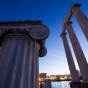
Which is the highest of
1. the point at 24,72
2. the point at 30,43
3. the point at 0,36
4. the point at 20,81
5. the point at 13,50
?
the point at 0,36

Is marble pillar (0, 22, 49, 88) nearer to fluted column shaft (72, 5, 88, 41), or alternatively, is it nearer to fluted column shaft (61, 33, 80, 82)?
fluted column shaft (72, 5, 88, 41)

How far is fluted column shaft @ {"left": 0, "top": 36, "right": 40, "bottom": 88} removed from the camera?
1451 millimetres

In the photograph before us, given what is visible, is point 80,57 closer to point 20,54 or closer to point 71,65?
point 71,65

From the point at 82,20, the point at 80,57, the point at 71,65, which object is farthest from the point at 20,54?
the point at 71,65

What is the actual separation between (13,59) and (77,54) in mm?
16111

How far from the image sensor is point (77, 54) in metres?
16.5

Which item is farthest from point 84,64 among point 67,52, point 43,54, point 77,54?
point 43,54

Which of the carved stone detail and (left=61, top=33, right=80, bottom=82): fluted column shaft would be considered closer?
the carved stone detail

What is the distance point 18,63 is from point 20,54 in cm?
16

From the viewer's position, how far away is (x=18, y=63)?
1587mm

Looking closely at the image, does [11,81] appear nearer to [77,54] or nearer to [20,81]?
[20,81]

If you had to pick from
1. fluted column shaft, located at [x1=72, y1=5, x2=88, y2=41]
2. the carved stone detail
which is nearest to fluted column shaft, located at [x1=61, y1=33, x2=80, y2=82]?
fluted column shaft, located at [x1=72, y1=5, x2=88, y2=41]

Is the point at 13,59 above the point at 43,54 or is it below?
below

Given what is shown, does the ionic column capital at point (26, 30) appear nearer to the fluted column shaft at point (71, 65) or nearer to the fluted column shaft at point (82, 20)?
the fluted column shaft at point (82, 20)
